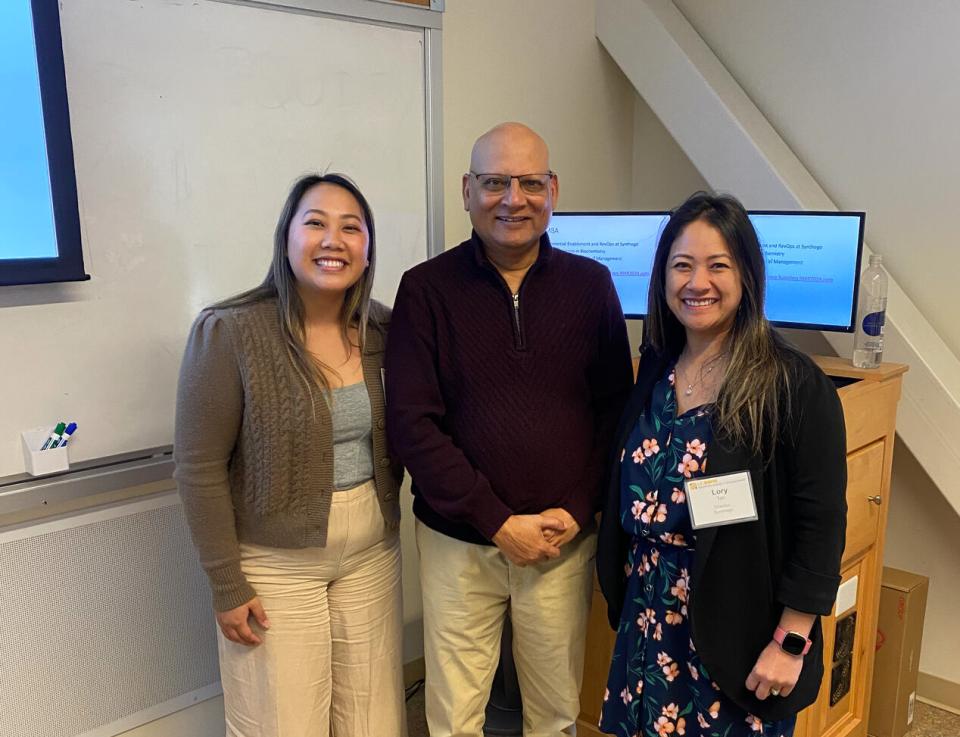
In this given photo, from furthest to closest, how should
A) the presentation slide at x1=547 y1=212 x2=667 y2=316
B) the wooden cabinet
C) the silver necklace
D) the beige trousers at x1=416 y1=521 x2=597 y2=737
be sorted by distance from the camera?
1. the presentation slide at x1=547 y1=212 x2=667 y2=316
2. the wooden cabinet
3. the beige trousers at x1=416 y1=521 x2=597 y2=737
4. the silver necklace

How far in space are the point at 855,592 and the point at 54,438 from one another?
196 cm

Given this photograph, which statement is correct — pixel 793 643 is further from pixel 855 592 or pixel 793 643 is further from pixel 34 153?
pixel 34 153

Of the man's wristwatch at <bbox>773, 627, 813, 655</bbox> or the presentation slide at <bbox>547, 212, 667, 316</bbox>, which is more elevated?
the presentation slide at <bbox>547, 212, 667, 316</bbox>

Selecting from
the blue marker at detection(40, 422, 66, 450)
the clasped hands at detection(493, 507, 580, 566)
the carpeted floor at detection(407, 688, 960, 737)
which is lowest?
the carpeted floor at detection(407, 688, 960, 737)

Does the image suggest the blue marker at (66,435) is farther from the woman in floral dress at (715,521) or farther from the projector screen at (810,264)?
the projector screen at (810,264)

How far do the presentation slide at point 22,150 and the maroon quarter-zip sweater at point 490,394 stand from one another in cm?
74

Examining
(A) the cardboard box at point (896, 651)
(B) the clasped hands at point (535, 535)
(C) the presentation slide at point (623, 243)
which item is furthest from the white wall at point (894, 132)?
(B) the clasped hands at point (535, 535)

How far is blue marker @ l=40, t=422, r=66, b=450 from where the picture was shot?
1.75 m

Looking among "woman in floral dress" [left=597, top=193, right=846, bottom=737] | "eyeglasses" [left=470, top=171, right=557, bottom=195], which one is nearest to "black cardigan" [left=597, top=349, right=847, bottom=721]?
"woman in floral dress" [left=597, top=193, right=846, bottom=737]

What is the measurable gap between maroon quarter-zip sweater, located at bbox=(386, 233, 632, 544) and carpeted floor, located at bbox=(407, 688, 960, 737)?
1048mm

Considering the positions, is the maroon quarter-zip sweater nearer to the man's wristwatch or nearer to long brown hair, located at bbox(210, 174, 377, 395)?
long brown hair, located at bbox(210, 174, 377, 395)

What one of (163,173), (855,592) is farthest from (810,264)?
(163,173)

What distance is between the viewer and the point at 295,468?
5.16 ft

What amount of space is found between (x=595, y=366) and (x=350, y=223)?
0.56 meters
